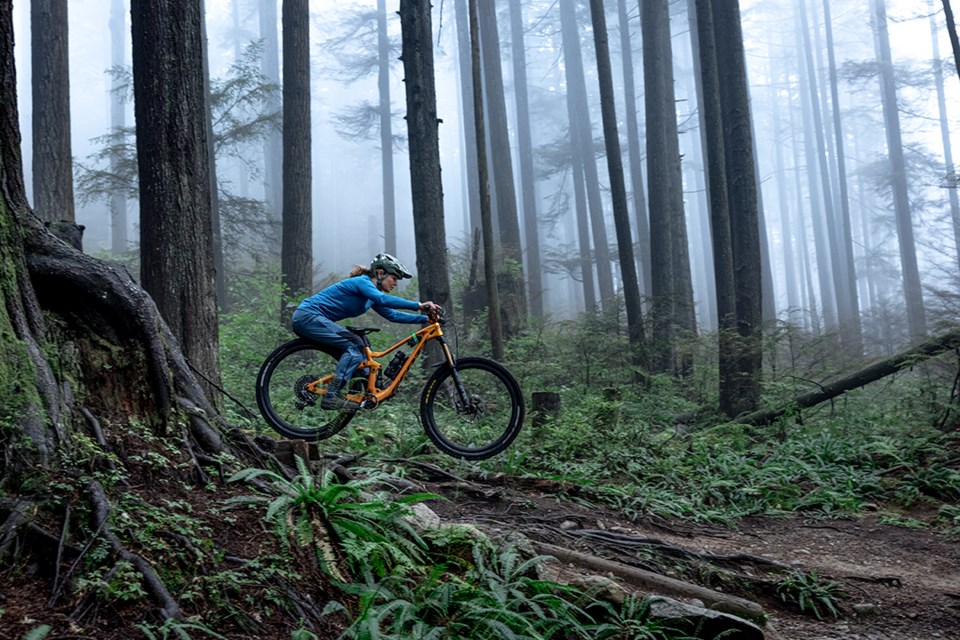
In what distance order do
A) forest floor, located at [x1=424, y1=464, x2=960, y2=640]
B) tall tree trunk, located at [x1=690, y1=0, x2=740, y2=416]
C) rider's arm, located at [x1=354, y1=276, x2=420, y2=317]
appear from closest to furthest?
forest floor, located at [x1=424, y1=464, x2=960, y2=640] → rider's arm, located at [x1=354, y1=276, x2=420, y2=317] → tall tree trunk, located at [x1=690, y1=0, x2=740, y2=416]

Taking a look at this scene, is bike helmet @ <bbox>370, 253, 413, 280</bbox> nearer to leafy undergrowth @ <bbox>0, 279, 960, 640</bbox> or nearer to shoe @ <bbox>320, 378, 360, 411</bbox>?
shoe @ <bbox>320, 378, 360, 411</bbox>

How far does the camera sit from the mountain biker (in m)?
6.59

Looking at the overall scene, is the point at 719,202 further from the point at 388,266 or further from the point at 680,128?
the point at 680,128

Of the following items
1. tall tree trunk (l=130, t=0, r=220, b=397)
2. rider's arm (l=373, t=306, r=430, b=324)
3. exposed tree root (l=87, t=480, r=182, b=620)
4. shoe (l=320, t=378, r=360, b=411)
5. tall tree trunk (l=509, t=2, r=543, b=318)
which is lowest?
exposed tree root (l=87, t=480, r=182, b=620)

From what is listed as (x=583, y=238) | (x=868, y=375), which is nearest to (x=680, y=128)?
(x=583, y=238)

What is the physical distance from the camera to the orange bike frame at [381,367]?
262 inches

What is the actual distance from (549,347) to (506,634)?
12311 millimetres

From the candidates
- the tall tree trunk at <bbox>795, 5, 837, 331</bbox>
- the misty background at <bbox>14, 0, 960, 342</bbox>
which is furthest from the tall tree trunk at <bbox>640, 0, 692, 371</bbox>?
the tall tree trunk at <bbox>795, 5, 837, 331</bbox>

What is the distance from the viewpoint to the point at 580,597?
12.7 feet

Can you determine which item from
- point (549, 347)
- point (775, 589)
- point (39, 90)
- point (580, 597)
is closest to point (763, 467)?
point (775, 589)

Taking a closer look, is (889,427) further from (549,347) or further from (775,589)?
(549,347)

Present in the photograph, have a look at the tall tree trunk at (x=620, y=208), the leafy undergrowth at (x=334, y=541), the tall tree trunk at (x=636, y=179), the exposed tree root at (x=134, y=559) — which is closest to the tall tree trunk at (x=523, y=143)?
the tall tree trunk at (x=636, y=179)

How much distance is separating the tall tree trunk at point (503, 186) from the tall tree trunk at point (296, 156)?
4422 mm

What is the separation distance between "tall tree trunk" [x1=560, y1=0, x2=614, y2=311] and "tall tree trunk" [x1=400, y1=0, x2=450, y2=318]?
16.1 metres
